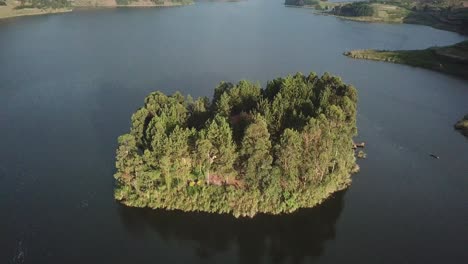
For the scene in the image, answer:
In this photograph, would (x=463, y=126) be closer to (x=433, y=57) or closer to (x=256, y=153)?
(x=256, y=153)

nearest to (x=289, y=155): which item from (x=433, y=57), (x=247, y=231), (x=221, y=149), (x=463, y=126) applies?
(x=221, y=149)

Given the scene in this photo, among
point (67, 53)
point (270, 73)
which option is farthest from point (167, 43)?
point (270, 73)

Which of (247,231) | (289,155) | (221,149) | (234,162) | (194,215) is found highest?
(221,149)

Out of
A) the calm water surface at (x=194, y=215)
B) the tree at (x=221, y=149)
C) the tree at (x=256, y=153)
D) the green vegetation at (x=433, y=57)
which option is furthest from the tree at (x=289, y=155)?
the green vegetation at (x=433, y=57)

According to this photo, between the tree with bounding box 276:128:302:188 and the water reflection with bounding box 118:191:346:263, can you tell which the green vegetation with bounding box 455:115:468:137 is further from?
the tree with bounding box 276:128:302:188

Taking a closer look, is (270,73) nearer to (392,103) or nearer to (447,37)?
(392,103)

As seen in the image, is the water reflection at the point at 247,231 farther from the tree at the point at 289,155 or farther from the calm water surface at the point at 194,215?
the tree at the point at 289,155
